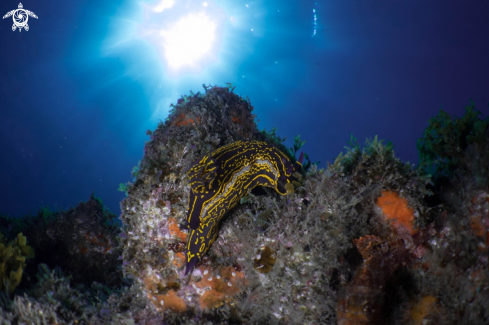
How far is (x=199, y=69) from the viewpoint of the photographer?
4062 cm

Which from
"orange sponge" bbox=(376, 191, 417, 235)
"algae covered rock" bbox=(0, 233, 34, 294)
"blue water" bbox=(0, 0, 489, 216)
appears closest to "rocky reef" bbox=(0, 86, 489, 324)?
"orange sponge" bbox=(376, 191, 417, 235)

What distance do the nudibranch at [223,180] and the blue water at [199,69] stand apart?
113 ft

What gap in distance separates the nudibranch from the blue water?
34.5 metres

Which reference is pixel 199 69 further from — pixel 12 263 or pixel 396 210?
pixel 396 210

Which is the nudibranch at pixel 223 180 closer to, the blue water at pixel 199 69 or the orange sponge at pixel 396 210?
the orange sponge at pixel 396 210

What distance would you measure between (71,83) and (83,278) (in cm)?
5621

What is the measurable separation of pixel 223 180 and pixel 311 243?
65.2 inches

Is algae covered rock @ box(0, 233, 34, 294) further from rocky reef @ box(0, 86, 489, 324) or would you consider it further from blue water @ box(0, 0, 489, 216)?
blue water @ box(0, 0, 489, 216)

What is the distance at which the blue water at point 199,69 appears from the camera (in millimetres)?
36094

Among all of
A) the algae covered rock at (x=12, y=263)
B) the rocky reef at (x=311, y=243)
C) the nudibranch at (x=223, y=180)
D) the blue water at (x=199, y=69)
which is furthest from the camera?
the blue water at (x=199, y=69)

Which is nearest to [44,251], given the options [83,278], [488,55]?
[83,278]

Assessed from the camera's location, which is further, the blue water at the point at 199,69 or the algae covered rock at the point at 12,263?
the blue water at the point at 199,69

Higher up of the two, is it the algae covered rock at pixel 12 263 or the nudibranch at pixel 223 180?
the nudibranch at pixel 223 180

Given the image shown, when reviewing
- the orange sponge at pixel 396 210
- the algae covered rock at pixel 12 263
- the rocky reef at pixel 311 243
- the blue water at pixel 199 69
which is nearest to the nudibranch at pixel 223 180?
the rocky reef at pixel 311 243
